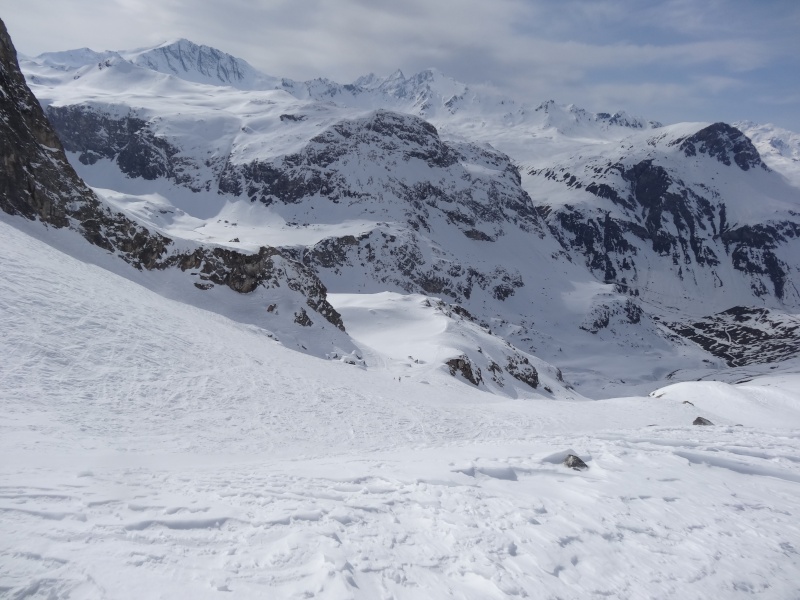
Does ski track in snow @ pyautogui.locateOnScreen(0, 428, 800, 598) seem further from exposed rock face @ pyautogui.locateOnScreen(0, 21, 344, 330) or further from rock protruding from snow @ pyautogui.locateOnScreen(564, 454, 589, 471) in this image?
exposed rock face @ pyautogui.locateOnScreen(0, 21, 344, 330)

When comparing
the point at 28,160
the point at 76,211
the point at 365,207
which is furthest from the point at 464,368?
the point at 365,207

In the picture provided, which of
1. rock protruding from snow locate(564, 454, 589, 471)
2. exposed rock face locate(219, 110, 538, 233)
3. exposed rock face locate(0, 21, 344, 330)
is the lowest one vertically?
rock protruding from snow locate(564, 454, 589, 471)

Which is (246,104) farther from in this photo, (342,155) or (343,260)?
(343,260)

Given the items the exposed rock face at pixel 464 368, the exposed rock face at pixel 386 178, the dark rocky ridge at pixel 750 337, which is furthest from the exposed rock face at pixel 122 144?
the dark rocky ridge at pixel 750 337

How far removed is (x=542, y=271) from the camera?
142 metres

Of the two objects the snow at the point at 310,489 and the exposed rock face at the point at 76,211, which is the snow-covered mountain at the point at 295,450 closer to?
the snow at the point at 310,489

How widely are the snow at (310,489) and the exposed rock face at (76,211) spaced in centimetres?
1102

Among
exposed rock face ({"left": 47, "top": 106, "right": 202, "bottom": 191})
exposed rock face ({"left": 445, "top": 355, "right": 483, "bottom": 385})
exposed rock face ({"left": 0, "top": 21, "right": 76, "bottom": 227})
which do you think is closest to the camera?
exposed rock face ({"left": 0, "top": 21, "right": 76, "bottom": 227})

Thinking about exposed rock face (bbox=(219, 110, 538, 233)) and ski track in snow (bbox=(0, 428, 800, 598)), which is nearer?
ski track in snow (bbox=(0, 428, 800, 598))

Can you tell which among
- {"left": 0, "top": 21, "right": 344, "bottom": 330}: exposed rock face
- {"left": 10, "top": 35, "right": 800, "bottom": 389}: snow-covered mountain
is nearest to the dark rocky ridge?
{"left": 10, "top": 35, "right": 800, "bottom": 389}: snow-covered mountain

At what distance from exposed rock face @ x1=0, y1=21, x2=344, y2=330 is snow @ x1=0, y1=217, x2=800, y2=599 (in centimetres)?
1102

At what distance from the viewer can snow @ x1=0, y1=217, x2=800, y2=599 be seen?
5.81 meters

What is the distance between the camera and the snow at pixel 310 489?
5809mm

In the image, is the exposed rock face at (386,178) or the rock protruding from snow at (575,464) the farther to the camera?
the exposed rock face at (386,178)
